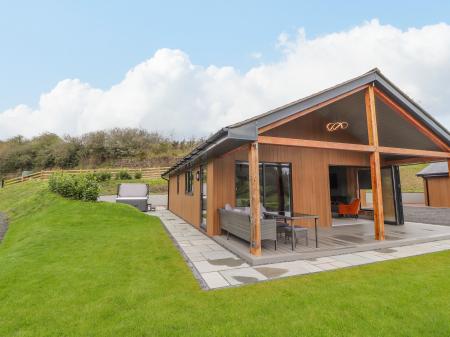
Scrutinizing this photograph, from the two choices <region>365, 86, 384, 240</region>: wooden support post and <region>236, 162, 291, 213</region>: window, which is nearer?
<region>365, 86, 384, 240</region>: wooden support post

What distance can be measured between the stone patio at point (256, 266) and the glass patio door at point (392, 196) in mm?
2491

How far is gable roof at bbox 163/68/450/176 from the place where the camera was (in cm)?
476

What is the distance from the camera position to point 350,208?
10.1 m

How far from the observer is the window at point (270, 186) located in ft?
24.4

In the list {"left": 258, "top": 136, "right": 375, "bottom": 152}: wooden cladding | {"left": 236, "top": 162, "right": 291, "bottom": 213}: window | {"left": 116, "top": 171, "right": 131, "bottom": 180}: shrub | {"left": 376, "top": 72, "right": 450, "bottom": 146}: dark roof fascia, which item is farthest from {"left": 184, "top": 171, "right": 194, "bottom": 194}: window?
{"left": 116, "top": 171, "right": 131, "bottom": 180}: shrub

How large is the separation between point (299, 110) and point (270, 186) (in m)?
3.15

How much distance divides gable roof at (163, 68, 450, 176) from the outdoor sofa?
1672mm

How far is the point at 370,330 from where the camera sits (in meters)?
2.47

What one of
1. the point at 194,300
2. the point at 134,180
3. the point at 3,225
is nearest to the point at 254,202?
the point at 194,300

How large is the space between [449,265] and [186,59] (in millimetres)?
19607

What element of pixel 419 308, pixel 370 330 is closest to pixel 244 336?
pixel 370 330

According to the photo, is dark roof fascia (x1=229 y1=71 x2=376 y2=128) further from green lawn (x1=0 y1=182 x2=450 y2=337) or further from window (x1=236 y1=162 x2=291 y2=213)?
green lawn (x1=0 y1=182 x2=450 y2=337)

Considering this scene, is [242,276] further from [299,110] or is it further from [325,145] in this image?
[299,110]

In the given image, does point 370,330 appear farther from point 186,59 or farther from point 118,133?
point 118,133
